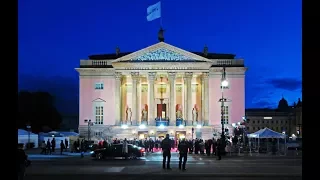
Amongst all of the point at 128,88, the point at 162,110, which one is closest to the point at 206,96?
the point at 162,110

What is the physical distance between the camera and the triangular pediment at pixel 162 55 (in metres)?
84.2

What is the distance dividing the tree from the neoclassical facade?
14329 millimetres

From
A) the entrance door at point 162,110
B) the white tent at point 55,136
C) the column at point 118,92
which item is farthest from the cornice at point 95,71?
the white tent at point 55,136

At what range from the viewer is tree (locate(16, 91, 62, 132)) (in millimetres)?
99875

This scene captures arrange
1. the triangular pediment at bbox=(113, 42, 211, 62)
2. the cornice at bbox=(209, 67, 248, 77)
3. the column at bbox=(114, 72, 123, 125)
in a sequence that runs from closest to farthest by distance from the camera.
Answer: the triangular pediment at bbox=(113, 42, 211, 62), the column at bbox=(114, 72, 123, 125), the cornice at bbox=(209, 67, 248, 77)

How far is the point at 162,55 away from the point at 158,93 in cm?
866

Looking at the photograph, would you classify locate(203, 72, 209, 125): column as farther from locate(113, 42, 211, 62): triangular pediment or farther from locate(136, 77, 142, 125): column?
locate(136, 77, 142, 125): column

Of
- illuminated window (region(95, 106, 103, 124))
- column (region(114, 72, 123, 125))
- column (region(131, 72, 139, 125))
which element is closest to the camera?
column (region(131, 72, 139, 125))

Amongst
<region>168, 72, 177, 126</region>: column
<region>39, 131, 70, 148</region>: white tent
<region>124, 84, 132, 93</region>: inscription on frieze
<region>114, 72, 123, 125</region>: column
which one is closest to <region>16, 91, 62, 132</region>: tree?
<region>124, 84, 132, 93</region>: inscription on frieze

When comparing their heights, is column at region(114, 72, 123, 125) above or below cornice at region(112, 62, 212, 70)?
below

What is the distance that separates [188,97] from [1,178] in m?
82.5

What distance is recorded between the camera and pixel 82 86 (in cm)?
8962

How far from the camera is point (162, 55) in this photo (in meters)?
84.9

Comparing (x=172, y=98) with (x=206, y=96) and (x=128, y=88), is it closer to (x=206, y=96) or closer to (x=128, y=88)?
(x=206, y=96)
